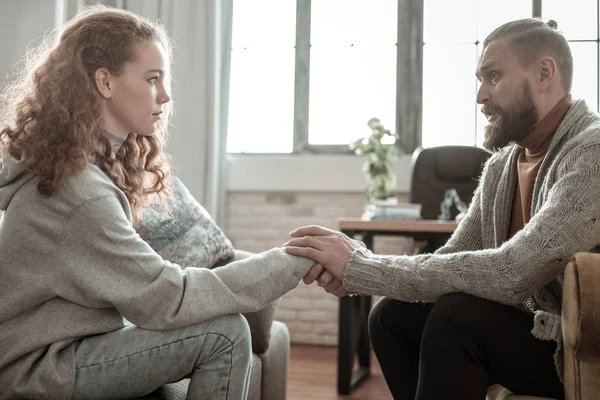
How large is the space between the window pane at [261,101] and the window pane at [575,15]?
1.45 metres

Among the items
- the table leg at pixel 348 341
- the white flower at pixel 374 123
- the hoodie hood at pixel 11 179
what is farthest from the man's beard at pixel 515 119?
the white flower at pixel 374 123

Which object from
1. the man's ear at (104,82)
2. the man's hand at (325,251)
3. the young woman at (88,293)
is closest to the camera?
the young woman at (88,293)

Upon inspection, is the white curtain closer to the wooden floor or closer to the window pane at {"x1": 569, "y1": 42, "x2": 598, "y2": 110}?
the wooden floor

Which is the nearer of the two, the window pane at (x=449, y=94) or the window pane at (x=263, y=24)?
the window pane at (x=449, y=94)

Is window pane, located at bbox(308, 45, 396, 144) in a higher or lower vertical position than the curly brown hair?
higher

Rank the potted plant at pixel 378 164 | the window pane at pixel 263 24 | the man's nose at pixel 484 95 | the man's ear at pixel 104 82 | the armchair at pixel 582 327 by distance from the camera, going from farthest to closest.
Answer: the window pane at pixel 263 24, the potted plant at pixel 378 164, the man's nose at pixel 484 95, the man's ear at pixel 104 82, the armchair at pixel 582 327

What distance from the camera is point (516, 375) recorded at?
1.28 meters

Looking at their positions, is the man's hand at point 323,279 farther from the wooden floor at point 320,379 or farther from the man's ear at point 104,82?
the wooden floor at point 320,379

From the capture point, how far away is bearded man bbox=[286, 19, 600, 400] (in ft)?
4.15

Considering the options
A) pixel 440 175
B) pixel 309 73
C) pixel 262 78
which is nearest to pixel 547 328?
pixel 440 175

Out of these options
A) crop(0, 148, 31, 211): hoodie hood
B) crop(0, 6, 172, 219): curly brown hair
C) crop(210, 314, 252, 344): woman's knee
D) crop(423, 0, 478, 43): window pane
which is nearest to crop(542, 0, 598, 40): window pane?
crop(423, 0, 478, 43): window pane

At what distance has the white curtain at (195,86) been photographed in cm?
381

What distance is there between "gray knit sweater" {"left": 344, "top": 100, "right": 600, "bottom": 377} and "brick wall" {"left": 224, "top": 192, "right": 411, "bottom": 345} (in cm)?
231

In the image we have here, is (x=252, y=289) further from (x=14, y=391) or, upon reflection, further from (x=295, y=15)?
(x=295, y=15)
